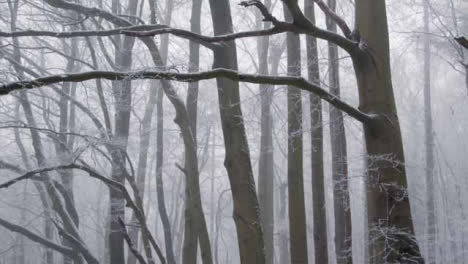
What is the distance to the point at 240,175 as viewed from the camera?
19.9 ft

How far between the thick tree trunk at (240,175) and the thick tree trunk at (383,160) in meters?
2.29

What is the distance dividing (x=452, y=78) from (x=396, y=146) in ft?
100

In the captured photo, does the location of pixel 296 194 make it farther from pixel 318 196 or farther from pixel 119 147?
pixel 119 147

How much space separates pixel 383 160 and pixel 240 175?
2.63 meters

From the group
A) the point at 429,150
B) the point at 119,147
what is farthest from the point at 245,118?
the point at 429,150

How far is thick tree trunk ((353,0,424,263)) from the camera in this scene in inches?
140

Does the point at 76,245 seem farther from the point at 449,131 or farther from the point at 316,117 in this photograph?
the point at 449,131

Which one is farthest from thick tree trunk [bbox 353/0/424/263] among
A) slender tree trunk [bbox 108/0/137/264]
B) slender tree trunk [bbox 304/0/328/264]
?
slender tree trunk [bbox 108/0/137/264]

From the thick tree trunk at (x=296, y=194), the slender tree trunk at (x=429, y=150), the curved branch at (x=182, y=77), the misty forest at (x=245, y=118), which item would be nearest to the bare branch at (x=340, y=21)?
the misty forest at (x=245, y=118)

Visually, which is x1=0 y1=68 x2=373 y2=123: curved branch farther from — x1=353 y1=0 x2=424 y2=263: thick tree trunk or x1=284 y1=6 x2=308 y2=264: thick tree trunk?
x1=284 y1=6 x2=308 y2=264: thick tree trunk

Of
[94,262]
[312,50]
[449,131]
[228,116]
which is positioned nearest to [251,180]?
[228,116]

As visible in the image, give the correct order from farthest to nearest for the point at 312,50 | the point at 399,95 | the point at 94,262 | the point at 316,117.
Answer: the point at 399,95 < the point at 94,262 < the point at 312,50 < the point at 316,117

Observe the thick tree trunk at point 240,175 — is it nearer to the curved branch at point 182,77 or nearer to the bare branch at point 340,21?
the bare branch at point 340,21

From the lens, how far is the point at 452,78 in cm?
3172
